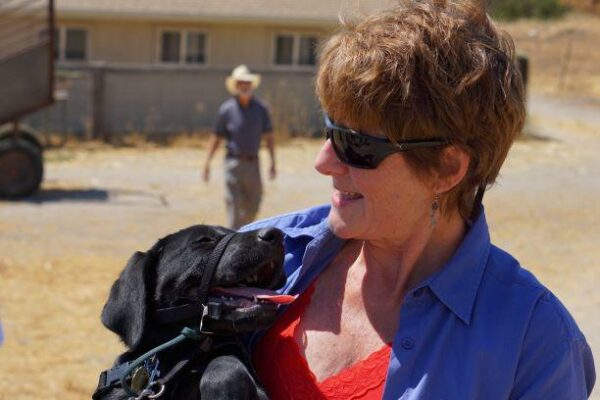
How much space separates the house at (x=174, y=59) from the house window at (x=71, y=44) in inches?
0.9

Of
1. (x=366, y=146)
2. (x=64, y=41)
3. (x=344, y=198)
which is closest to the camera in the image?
(x=366, y=146)

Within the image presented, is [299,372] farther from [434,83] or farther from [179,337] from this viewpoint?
[434,83]

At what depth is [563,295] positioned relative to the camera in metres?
9.52

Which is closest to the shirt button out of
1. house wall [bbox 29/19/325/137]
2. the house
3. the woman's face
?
the woman's face

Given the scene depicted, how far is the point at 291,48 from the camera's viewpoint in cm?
2569

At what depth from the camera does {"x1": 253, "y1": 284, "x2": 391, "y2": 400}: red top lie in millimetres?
2607

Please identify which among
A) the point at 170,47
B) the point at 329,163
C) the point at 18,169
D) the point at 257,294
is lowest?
the point at 18,169

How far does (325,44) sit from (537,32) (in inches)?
1609

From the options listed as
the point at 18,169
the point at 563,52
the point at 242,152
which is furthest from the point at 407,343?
the point at 563,52

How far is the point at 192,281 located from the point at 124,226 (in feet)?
34.1

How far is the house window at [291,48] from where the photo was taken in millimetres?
25625

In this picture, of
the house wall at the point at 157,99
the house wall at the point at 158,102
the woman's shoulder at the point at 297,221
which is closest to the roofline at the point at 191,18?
the house wall at the point at 157,99

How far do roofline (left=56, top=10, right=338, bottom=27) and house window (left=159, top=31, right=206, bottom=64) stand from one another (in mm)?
686

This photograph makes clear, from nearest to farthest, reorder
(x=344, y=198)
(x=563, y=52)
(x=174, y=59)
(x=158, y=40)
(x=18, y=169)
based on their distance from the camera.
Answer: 1. (x=344, y=198)
2. (x=18, y=169)
3. (x=158, y=40)
4. (x=174, y=59)
5. (x=563, y=52)
